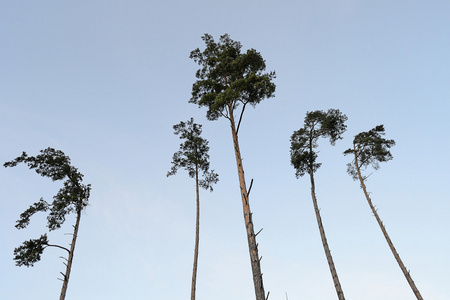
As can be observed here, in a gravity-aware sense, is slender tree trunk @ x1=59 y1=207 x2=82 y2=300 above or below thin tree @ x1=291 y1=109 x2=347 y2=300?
→ below

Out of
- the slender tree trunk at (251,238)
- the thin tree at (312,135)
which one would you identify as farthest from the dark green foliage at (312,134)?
the slender tree trunk at (251,238)

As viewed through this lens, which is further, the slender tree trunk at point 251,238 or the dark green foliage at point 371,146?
the dark green foliage at point 371,146

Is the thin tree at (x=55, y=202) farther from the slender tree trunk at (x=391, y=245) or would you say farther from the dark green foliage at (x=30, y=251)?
the slender tree trunk at (x=391, y=245)

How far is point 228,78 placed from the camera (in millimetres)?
12383

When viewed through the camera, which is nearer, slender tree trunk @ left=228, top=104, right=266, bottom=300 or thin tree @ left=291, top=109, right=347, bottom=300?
slender tree trunk @ left=228, top=104, right=266, bottom=300

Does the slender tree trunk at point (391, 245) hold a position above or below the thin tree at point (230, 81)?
below

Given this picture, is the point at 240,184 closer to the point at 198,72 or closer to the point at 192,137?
the point at 198,72

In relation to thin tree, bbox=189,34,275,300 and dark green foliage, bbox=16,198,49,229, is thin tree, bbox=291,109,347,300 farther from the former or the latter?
dark green foliage, bbox=16,198,49,229

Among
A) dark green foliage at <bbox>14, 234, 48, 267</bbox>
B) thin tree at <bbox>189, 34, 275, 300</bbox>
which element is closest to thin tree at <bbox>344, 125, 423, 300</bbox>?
thin tree at <bbox>189, 34, 275, 300</bbox>

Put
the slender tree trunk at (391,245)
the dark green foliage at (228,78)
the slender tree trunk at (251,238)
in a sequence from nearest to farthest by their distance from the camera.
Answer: the slender tree trunk at (251,238), the dark green foliage at (228,78), the slender tree trunk at (391,245)

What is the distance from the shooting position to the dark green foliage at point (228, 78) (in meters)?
10.9

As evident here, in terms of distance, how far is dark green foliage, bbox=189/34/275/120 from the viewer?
10875 millimetres

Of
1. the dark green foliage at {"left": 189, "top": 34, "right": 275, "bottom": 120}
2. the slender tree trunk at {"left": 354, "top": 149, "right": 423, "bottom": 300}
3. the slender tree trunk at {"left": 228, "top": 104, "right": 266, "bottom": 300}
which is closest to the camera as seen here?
the slender tree trunk at {"left": 228, "top": 104, "right": 266, "bottom": 300}

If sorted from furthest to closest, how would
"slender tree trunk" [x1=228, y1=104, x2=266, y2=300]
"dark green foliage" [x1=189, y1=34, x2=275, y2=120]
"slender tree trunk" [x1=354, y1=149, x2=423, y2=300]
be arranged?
"slender tree trunk" [x1=354, y1=149, x2=423, y2=300], "dark green foliage" [x1=189, y1=34, x2=275, y2=120], "slender tree trunk" [x1=228, y1=104, x2=266, y2=300]
